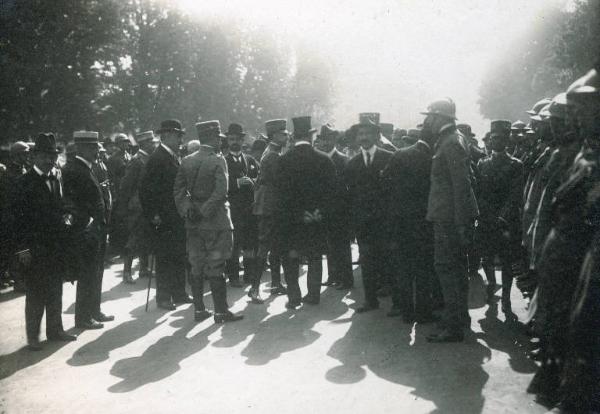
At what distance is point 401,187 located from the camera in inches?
291

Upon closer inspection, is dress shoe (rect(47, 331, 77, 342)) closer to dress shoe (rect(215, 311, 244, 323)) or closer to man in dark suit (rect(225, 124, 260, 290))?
dress shoe (rect(215, 311, 244, 323))

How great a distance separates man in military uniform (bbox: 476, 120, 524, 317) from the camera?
7.94 m

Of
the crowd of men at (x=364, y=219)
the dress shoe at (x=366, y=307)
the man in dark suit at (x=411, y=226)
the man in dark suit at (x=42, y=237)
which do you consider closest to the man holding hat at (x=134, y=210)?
the crowd of men at (x=364, y=219)

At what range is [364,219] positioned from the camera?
327 inches

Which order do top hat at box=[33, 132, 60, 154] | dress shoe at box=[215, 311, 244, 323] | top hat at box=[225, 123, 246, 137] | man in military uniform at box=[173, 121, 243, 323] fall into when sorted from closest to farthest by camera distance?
top hat at box=[33, 132, 60, 154] < dress shoe at box=[215, 311, 244, 323] < man in military uniform at box=[173, 121, 243, 323] < top hat at box=[225, 123, 246, 137]

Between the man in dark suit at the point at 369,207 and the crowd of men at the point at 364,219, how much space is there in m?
0.02

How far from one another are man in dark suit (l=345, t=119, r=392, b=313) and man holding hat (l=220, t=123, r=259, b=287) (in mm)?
2697

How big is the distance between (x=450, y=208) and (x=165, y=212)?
4.22 meters

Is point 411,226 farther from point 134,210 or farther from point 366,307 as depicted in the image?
point 134,210

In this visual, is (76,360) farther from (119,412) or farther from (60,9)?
(60,9)

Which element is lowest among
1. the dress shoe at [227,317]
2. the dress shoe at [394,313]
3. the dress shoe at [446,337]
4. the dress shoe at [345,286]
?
the dress shoe at [345,286]

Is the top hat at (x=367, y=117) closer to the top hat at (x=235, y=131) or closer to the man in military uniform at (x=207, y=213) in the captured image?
the man in military uniform at (x=207, y=213)

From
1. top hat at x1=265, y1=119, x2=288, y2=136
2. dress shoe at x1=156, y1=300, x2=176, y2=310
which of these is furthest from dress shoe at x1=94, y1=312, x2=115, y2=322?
top hat at x1=265, y1=119, x2=288, y2=136

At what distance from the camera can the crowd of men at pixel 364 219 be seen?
181 inches
